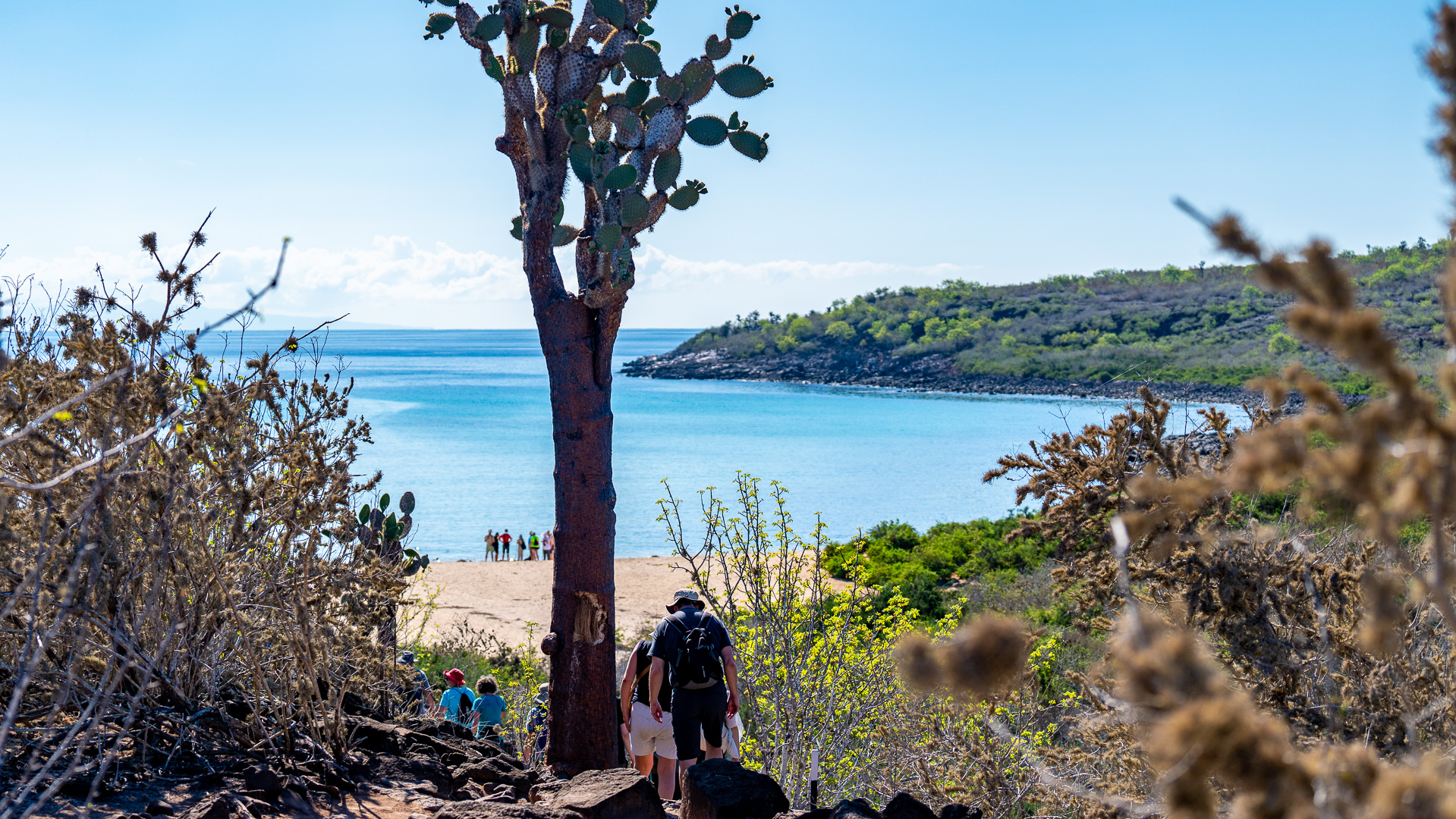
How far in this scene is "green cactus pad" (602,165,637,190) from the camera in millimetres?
6184

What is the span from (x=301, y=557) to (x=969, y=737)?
12.6 ft

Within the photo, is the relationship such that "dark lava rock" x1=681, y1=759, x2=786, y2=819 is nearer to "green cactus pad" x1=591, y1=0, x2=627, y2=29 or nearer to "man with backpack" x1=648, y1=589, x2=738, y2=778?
"man with backpack" x1=648, y1=589, x2=738, y2=778

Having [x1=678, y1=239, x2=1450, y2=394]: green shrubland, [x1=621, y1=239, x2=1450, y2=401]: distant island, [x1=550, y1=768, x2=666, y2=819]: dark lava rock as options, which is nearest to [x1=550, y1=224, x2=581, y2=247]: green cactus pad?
[x1=550, y1=768, x2=666, y2=819]: dark lava rock

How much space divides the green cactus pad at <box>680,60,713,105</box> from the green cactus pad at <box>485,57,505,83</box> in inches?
46.3

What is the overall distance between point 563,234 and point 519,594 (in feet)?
50.2

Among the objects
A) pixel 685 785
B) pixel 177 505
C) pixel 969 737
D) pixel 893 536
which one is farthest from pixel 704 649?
pixel 893 536

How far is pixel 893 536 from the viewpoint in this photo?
23000 millimetres

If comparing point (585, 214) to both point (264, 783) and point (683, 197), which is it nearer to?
point (683, 197)

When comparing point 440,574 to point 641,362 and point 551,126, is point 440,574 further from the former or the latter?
point 641,362

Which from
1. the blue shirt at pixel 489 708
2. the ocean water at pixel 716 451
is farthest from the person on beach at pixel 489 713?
the ocean water at pixel 716 451

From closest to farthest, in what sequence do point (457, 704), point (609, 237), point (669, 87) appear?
point (609, 237) < point (669, 87) < point (457, 704)

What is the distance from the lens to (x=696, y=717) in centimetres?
544

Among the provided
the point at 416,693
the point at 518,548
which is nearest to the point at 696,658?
the point at 416,693

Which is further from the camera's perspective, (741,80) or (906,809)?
(741,80)
